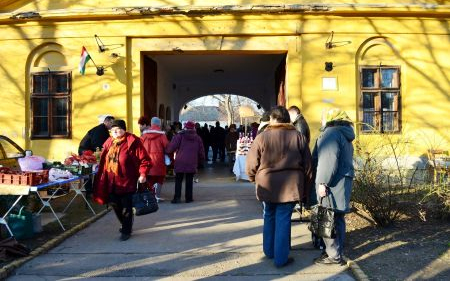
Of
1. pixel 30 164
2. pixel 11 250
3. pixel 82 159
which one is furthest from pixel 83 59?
pixel 11 250

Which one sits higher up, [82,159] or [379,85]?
[379,85]

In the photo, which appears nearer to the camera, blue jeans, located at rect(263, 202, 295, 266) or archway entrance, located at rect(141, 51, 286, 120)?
blue jeans, located at rect(263, 202, 295, 266)

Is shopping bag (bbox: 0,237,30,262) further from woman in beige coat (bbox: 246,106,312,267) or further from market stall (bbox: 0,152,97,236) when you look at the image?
woman in beige coat (bbox: 246,106,312,267)

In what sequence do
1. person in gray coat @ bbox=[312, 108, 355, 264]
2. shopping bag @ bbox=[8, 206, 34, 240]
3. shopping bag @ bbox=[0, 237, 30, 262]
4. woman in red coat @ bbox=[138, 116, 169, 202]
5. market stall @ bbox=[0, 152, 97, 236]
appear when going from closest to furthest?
person in gray coat @ bbox=[312, 108, 355, 264]
shopping bag @ bbox=[0, 237, 30, 262]
market stall @ bbox=[0, 152, 97, 236]
shopping bag @ bbox=[8, 206, 34, 240]
woman in red coat @ bbox=[138, 116, 169, 202]

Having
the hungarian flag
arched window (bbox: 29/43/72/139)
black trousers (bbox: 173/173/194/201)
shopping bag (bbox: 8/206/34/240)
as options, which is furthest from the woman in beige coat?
arched window (bbox: 29/43/72/139)

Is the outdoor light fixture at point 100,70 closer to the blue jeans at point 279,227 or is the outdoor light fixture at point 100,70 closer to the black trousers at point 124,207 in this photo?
the black trousers at point 124,207

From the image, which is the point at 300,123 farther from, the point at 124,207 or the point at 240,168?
the point at 240,168

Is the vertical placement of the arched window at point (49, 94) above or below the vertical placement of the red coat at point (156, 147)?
above

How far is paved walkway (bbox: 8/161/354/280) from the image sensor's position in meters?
4.77

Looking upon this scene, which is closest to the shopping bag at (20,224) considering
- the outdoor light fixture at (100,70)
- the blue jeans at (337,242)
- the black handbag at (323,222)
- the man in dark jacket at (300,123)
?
the black handbag at (323,222)

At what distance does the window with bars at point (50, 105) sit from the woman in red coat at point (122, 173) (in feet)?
20.5

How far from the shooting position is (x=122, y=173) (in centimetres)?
605

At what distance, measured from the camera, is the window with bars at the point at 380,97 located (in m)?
11.6

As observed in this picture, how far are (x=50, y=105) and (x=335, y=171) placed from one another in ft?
30.3
